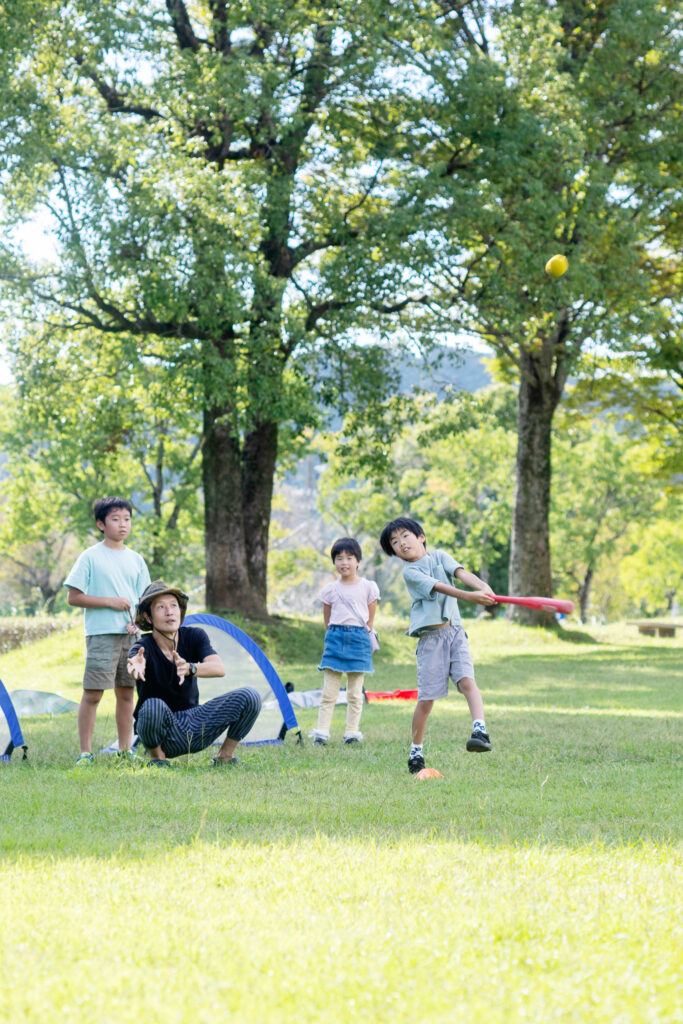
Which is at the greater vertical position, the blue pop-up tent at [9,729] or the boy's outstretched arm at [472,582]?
the boy's outstretched arm at [472,582]

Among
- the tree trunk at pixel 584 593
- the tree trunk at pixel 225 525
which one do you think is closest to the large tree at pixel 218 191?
the tree trunk at pixel 225 525

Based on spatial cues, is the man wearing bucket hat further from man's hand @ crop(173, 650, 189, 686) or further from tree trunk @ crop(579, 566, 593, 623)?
tree trunk @ crop(579, 566, 593, 623)

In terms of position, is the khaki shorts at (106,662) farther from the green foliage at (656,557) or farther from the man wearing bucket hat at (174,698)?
the green foliage at (656,557)

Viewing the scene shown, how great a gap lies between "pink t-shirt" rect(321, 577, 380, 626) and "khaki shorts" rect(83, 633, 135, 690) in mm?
1774

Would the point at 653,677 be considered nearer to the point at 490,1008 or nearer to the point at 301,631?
the point at 301,631

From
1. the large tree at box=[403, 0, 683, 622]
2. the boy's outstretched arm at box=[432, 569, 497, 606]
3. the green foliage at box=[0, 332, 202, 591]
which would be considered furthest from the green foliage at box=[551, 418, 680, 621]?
the boy's outstretched arm at box=[432, 569, 497, 606]

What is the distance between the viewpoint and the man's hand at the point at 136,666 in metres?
6.32

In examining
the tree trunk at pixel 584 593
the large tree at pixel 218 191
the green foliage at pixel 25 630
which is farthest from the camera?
the tree trunk at pixel 584 593

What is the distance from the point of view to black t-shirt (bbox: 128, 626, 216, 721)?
6.73 m

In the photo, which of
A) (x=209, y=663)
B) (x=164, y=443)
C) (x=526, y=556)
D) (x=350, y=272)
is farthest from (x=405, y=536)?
(x=164, y=443)

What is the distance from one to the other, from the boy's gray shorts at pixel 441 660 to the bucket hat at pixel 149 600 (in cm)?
159

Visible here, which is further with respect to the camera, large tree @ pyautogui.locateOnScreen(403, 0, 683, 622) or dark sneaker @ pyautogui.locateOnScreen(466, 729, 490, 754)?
large tree @ pyautogui.locateOnScreen(403, 0, 683, 622)

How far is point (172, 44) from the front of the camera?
1595cm

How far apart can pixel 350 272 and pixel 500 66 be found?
13.8 feet
